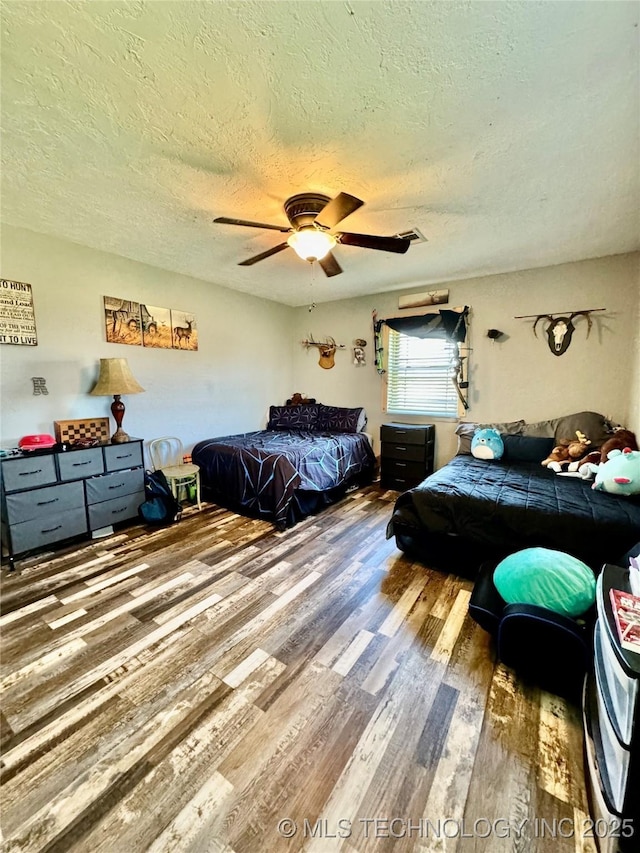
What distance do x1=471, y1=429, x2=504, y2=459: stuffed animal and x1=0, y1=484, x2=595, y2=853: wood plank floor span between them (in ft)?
4.86

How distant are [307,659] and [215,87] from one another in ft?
8.68

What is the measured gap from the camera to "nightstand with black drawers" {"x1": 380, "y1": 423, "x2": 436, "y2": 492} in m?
4.05

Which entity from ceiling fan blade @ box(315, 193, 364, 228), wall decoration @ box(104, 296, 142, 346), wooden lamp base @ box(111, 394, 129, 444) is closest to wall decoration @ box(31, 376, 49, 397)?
wooden lamp base @ box(111, 394, 129, 444)

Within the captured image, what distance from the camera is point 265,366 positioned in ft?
16.4

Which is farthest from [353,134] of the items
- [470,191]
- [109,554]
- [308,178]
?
[109,554]

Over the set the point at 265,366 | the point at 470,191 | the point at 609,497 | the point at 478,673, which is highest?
the point at 470,191

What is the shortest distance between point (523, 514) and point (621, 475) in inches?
32.1

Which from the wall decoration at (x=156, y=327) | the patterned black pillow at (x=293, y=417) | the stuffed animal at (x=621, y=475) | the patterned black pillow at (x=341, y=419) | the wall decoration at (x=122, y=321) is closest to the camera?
the stuffed animal at (x=621, y=475)

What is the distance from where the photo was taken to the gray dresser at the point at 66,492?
245 centimetres

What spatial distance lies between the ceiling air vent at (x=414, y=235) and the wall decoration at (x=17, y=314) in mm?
3148

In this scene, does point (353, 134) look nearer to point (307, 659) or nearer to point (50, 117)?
point (50, 117)

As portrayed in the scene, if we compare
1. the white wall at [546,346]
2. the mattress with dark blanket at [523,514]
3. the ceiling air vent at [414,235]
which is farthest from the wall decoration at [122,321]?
the mattress with dark blanket at [523,514]

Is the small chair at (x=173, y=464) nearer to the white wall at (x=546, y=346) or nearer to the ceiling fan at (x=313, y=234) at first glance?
the ceiling fan at (x=313, y=234)

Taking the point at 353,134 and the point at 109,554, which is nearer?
the point at 353,134
